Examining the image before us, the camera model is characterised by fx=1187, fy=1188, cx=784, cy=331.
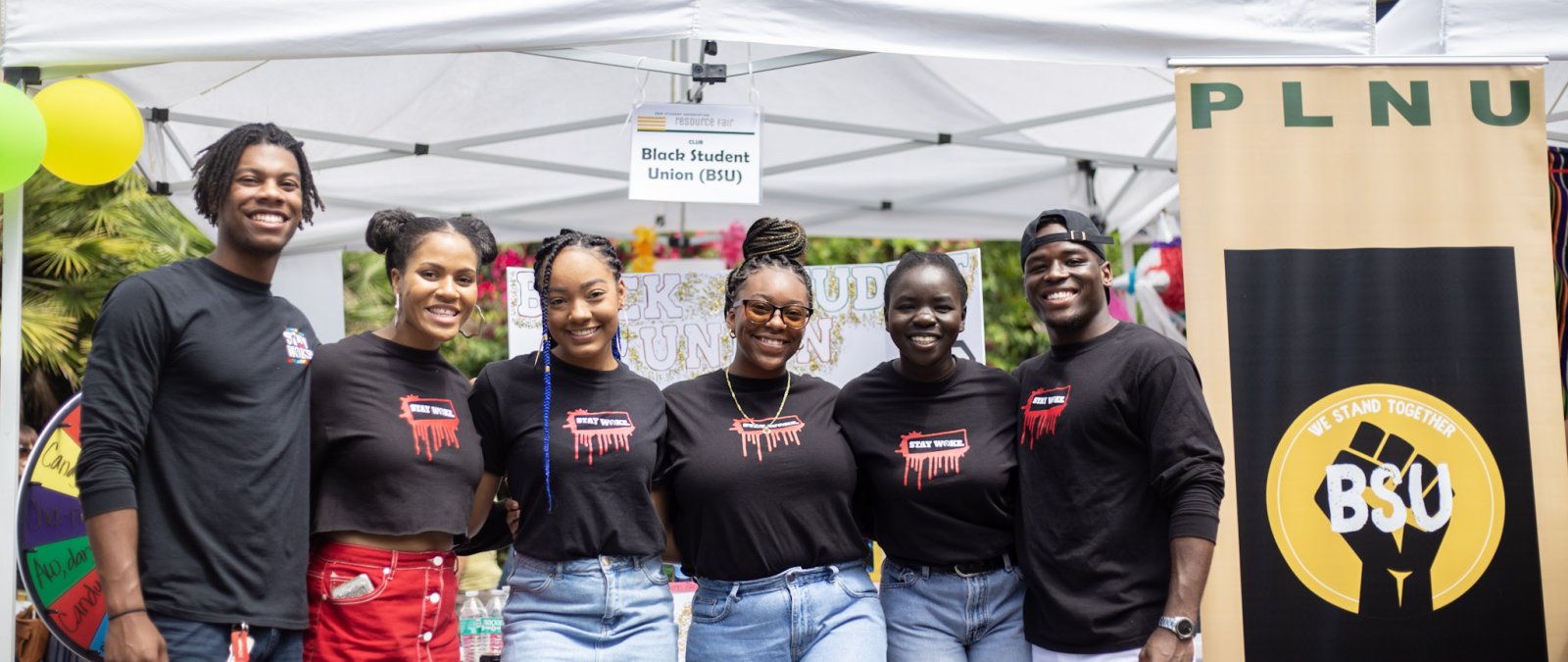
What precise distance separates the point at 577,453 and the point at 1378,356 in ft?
7.31

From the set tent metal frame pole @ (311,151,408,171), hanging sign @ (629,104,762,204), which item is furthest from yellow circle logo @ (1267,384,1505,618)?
tent metal frame pole @ (311,151,408,171)

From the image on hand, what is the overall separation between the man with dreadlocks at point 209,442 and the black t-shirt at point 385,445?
0.10 metres

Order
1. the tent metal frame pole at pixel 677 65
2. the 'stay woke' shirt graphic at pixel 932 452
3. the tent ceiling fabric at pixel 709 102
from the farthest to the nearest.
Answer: the tent ceiling fabric at pixel 709 102
the tent metal frame pole at pixel 677 65
the 'stay woke' shirt graphic at pixel 932 452

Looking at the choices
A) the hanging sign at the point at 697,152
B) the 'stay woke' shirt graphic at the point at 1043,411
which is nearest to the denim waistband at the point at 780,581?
the 'stay woke' shirt graphic at the point at 1043,411

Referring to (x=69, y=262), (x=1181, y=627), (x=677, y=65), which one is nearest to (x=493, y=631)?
(x=677, y=65)

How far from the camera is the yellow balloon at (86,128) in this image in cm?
310

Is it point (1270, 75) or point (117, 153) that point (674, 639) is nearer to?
point (117, 153)

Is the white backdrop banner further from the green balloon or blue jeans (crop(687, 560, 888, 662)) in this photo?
the green balloon

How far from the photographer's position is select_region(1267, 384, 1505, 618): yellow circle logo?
3.26 metres

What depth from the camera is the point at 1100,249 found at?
3230 millimetres

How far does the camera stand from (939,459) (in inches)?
125

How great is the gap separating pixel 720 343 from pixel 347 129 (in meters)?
2.11

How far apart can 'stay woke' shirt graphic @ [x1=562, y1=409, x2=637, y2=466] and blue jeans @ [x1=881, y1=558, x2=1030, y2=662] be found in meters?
0.86

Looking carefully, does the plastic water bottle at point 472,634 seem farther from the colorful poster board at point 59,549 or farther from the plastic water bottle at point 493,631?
the colorful poster board at point 59,549
